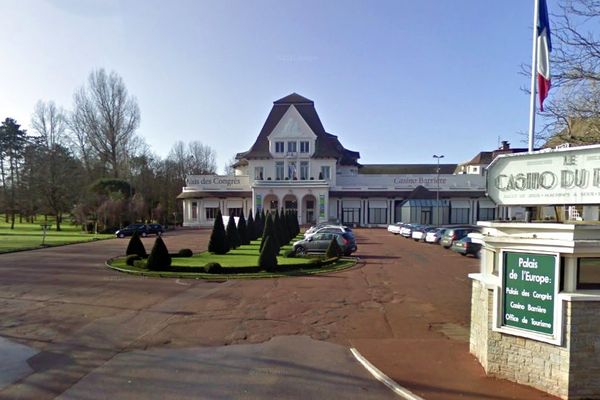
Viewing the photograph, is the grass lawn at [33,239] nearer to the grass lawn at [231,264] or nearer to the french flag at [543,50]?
the grass lawn at [231,264]

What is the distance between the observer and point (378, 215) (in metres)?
60.9

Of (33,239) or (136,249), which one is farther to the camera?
(33,239)

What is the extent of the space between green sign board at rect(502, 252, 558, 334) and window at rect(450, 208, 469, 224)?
55.2 metres

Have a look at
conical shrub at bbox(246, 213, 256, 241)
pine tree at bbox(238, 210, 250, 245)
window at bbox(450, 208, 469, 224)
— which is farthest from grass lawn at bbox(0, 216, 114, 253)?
window at bbox(450, 208, 469, 224)

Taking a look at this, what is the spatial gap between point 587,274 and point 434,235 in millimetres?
28920

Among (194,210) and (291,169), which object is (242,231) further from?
(194,210)

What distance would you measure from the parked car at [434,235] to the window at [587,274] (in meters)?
28.3

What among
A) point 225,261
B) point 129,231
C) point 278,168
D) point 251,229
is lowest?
point 129,231

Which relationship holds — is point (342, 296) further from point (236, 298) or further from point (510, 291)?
point (510, 291)

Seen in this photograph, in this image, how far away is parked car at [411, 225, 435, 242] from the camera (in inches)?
1425

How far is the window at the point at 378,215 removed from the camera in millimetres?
60719

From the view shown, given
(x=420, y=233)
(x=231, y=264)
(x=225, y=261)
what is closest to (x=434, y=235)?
(x=420, y=233)

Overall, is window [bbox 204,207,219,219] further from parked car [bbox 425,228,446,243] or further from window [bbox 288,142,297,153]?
parked car [bbox 425,228,446,243]

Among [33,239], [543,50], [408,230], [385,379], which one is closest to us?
[385,379]
